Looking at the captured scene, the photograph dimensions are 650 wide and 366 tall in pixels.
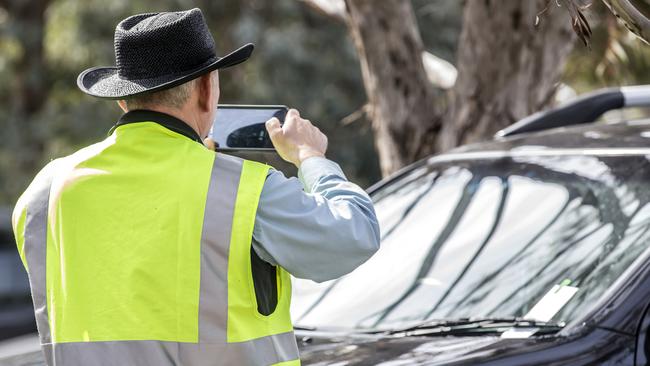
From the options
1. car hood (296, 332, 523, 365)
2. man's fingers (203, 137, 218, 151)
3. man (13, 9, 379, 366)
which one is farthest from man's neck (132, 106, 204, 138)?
car hood (296, 332, 523, 365)

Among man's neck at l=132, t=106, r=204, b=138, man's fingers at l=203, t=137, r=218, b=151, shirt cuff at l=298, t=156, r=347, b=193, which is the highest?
man's fingers at l=203, t=137, r=218, b=151

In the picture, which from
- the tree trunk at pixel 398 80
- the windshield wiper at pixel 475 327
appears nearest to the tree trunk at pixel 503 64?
the tree trunk at pixel 398 80

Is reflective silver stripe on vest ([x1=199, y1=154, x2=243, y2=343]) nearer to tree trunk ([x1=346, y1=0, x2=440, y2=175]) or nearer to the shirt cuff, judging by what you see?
the shirt cuff

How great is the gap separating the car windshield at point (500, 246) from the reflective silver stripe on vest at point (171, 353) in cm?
116

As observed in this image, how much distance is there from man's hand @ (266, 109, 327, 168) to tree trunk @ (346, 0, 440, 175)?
11.9 feet

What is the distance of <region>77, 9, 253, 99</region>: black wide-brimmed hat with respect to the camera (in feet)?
8.18

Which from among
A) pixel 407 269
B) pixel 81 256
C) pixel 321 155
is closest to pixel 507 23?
pixel 407 269

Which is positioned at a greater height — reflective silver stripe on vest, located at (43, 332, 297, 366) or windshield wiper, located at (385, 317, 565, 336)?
windshield wiper, located at (385, 317, 565, 336)

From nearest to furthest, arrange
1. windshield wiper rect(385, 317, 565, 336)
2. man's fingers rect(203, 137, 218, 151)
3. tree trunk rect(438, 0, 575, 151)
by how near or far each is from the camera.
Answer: man's fingers rect(203, 137, 218, 151)
windshield wiper rect(385, 317, 565, 336)
tree trunk rect(438, 0, 575, 151)

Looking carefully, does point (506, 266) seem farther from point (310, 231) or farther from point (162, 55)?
point (162, 55)

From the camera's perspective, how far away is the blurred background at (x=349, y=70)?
19.8 feet

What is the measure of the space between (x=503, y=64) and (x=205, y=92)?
3648 mm

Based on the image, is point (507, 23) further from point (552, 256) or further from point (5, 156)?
point (5, 156)

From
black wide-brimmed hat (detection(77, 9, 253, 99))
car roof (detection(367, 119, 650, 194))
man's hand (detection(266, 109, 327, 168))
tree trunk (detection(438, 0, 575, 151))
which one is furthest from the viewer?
tree trunk (detection(438, 0, 575, 151))
